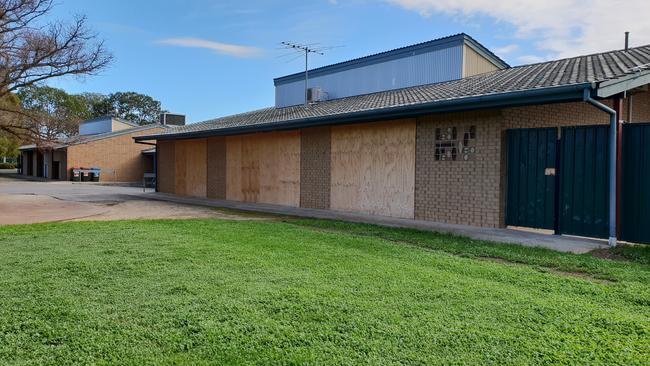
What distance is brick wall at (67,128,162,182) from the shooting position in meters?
35.2

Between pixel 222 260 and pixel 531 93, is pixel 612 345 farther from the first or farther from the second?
pixel 531 93

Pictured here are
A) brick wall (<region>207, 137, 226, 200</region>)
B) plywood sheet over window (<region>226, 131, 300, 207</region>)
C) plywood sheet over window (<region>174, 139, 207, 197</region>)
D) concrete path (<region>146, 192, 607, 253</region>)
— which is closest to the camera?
concrete path (<region>146, 192, 607, 253</region>)

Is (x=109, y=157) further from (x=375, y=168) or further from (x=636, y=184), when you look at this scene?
(x=636, y=184)

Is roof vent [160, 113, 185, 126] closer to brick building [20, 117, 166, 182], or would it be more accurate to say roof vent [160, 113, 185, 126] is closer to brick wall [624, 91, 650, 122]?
brick building [20, 117, 166, 182]

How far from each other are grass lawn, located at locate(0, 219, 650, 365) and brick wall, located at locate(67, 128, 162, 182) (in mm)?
30572

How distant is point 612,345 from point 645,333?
461 millimetres

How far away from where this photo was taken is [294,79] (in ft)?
74.0

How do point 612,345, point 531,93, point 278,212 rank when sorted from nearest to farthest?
point 612,345 < point 531,93 < point 278,212

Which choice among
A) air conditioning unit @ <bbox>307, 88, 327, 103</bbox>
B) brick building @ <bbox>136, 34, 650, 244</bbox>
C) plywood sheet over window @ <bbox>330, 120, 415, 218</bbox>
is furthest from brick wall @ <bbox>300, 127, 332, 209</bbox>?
air conditioning unit @ <bbox>307, 88, 327, 103</bbox>

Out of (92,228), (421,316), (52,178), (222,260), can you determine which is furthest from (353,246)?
(52,178)

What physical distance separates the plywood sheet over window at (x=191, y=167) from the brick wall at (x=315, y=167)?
Answer: 19.9 feet

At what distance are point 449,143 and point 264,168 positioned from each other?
7.37 m

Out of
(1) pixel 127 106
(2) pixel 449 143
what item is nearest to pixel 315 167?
(2) pixel 449 143

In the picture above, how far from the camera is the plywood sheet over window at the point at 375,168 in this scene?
463 inches
